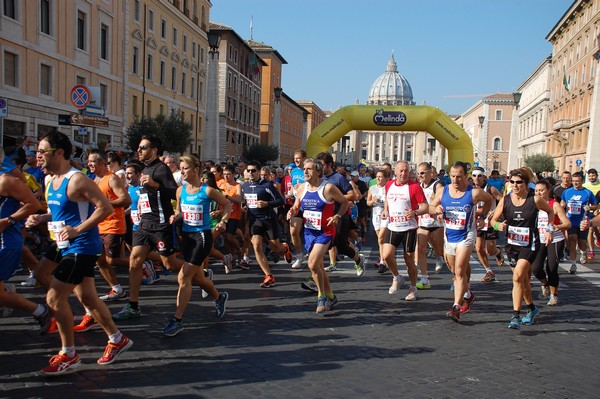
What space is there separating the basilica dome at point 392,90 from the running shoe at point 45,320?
188 metres

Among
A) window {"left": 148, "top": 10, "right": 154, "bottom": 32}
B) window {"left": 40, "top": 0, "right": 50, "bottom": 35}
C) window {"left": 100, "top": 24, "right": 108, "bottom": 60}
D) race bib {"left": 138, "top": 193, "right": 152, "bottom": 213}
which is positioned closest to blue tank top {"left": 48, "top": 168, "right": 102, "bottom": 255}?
race bib {"left": 138, "top": 193, "right": 152, "bottom": 213}

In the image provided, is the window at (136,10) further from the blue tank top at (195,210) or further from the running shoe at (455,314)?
the running shoe at (455,314)

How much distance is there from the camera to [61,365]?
469cm

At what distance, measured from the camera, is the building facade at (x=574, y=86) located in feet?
172

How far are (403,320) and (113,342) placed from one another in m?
3.48

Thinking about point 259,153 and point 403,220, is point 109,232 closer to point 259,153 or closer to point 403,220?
point 403,220

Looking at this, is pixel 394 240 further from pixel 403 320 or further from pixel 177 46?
pixel 177 46

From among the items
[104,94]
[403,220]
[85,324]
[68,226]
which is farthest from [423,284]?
[104,94]

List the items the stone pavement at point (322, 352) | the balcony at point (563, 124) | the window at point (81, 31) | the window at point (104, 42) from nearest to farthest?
the stone pavement at point (322, 352) → the window at point (81, 31) → the window at point (104, 42) → the balcony at point (563, 124)

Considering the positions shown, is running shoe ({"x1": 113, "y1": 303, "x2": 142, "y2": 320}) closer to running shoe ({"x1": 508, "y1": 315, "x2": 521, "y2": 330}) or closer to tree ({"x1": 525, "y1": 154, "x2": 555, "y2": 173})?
running shoe ({"x1": 508, "y1": 315, "x2": 521, "y2": 330})

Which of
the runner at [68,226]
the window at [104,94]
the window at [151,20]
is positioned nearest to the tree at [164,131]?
the window at [104,94]

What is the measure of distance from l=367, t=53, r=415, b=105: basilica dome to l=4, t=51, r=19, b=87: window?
171938mm

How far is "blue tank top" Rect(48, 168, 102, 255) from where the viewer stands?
15.8 ft

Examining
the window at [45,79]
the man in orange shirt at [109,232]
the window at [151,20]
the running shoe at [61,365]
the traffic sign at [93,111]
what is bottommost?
the running shoe at [61,365]
